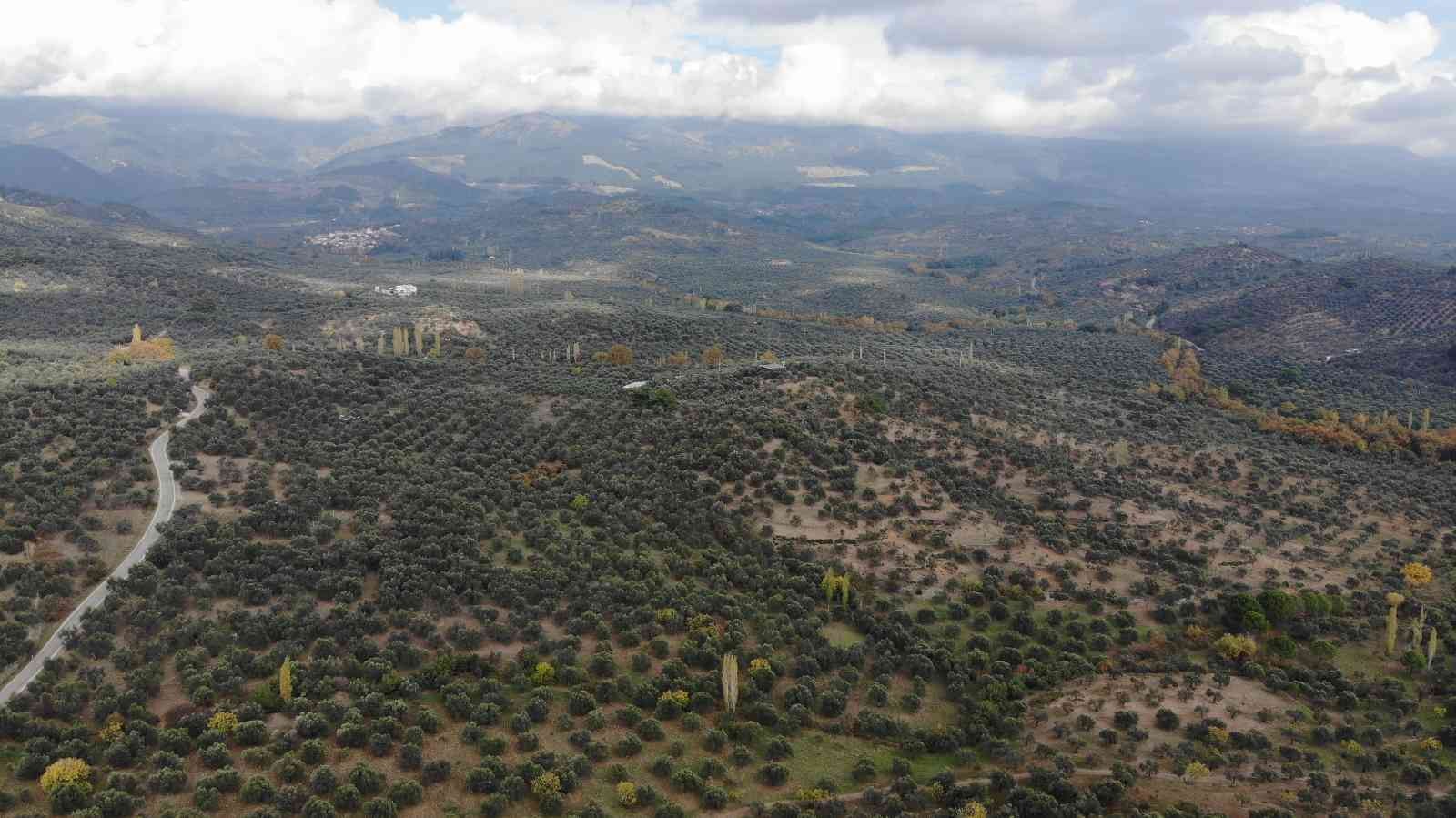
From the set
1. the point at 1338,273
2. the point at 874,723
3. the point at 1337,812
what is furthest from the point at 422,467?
the point at 1338,273

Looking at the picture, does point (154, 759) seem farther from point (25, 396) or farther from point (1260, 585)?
point (1260, 585)

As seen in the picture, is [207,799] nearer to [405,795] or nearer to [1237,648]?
[405,795]

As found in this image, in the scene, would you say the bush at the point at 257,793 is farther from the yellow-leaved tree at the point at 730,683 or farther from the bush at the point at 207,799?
the yellow-leaved tree at the point at 730,683

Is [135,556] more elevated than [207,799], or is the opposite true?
[135,556]

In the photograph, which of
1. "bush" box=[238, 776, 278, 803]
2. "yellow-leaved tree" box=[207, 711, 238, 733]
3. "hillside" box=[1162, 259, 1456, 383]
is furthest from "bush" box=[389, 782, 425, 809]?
"hillside" box=[1162, 259, 1456, 383]

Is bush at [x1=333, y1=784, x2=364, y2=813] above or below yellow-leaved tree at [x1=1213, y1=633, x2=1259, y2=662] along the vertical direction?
above

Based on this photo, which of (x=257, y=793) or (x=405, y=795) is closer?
(x=257, y=793)

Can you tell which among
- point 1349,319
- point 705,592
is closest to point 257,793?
point 705,592

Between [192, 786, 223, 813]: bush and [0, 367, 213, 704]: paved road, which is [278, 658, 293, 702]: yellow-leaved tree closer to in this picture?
[192, 786, 223, 813]: bush
